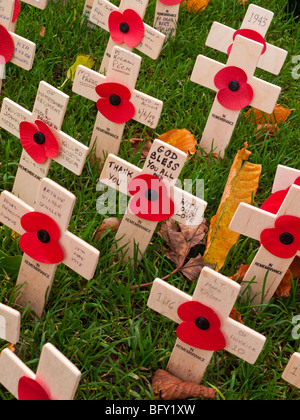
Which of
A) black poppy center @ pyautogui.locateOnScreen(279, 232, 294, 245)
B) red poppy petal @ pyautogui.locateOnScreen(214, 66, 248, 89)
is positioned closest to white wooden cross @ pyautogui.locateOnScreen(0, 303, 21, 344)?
black poppy center @ pyautogui.locateOnScreen(279, 232, 294, 245)

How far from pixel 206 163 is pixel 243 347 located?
108cm

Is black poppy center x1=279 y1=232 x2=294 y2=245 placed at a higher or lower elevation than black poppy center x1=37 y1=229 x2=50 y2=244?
higher

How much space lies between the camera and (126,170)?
6.70 ft

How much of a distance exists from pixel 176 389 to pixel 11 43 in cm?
157

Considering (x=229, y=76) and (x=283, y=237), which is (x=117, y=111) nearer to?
(x=229, y=76)

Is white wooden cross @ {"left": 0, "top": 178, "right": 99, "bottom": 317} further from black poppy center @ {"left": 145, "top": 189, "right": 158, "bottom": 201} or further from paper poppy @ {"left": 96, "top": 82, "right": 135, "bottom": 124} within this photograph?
paper poppy @ {"left": 96, "top": 82, "right": 135, "bottom": 124}

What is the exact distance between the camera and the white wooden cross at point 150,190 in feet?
6.27

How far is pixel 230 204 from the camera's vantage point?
7.54 feet

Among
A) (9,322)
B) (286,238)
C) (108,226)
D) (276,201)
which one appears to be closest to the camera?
(9,322)

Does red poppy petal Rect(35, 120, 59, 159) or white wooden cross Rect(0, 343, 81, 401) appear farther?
red poppy petal Rect(35, 120, 59, 159)

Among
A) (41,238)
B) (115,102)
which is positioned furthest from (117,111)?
(41,238)

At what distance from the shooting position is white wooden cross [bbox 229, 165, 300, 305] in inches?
73.5

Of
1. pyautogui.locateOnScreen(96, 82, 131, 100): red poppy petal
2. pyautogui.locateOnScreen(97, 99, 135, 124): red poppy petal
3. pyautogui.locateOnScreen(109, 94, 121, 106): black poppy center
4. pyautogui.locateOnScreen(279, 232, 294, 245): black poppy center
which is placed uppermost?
pyautogui.locateOnScreen(96, 82, 131, 100): red poppy petal

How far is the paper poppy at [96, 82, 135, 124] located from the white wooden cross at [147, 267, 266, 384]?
872 millimetres
